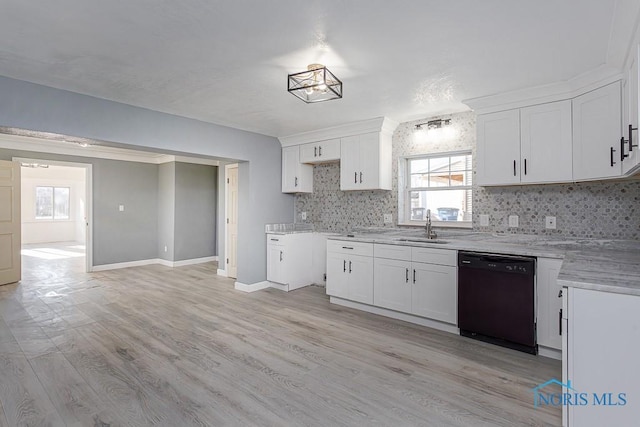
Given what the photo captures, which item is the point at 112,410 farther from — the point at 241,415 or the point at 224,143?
the point at 224,143

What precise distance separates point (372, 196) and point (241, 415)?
11.0 feet

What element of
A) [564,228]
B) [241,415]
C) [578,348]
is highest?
[564,228]

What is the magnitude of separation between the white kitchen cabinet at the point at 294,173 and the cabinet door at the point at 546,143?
309 cm

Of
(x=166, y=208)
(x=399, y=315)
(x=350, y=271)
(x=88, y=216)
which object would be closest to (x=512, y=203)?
(x=399, y=315)

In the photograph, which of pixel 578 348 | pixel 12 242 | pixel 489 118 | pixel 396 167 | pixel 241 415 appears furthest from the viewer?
pixel 12 242

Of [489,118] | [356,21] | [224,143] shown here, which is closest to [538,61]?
[489,118]

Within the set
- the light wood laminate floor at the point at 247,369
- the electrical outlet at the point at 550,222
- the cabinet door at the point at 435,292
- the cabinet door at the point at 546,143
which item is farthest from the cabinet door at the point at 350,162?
the electrical outlet at the point at 550,222

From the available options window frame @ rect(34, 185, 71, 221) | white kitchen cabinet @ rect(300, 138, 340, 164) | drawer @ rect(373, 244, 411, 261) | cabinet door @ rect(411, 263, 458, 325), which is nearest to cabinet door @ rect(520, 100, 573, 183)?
cabinet door @ rect(411, 263, 458, 325)

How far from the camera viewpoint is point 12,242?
5348 millimetres

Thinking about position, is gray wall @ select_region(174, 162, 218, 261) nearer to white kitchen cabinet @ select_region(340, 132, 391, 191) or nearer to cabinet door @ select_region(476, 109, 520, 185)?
white kitchen cabinet @ select_region(340, 132, 391, 191)

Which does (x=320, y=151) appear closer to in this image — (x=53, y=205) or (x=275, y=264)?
(x=275, y=264)

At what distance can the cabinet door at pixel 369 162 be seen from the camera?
4.33 metres

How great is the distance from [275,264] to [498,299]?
315 cm

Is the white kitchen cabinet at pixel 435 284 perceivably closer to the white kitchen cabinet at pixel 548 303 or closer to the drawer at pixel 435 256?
the drawer at pixel 435 256
